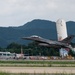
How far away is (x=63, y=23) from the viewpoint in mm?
152125

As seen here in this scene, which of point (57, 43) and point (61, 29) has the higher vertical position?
point (61, 29)

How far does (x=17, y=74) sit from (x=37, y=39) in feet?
289

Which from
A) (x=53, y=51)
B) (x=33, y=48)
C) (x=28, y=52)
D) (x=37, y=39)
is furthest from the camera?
(x=33, y=48)

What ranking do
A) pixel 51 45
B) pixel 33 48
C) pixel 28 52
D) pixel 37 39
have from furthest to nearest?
pixel 33 48
pixel 28 52
pixel 51 45
pixel 37 39

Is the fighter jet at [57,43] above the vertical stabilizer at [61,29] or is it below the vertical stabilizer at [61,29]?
below

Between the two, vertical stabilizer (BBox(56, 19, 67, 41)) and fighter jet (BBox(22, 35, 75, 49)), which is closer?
fighter jet (BBox(22, 35, 75, 49))

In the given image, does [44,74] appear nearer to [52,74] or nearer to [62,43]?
[52,74]

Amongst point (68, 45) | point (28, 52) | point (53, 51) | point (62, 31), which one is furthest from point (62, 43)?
point (28, 52)

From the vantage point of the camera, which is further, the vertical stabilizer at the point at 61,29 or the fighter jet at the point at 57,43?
the vertical stabilizer at the point at 61,29

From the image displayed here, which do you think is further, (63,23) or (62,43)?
(63,23)

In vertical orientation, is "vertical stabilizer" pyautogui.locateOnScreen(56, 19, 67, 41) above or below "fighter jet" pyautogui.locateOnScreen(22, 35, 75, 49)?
above

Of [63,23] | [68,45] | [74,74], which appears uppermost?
[63,23]

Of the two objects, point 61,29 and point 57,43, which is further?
point 61,29

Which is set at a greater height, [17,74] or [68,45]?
[68,45]
